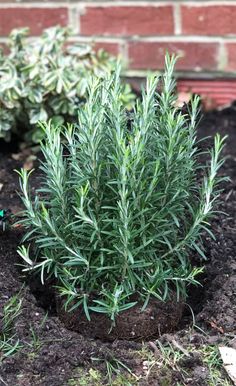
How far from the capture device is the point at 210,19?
324 cm

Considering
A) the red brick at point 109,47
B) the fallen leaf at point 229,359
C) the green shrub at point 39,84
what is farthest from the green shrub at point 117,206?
the red brick at point 109,47

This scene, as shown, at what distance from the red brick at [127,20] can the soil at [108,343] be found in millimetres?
1333

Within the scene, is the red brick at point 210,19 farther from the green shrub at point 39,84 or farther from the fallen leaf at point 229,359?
the fallen leaf at point 229,359

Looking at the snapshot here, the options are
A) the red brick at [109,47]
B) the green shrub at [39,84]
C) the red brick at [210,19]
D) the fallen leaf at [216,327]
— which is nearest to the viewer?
the fallen leaf at [216,327]

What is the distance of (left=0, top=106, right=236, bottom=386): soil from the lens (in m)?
1.78

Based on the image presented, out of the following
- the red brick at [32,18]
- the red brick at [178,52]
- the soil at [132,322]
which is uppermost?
the red brick at [32,18]

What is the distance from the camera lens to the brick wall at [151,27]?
3.25 meters

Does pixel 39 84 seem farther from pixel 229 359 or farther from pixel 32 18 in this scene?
pixel 229 359

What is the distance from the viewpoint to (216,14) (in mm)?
3229

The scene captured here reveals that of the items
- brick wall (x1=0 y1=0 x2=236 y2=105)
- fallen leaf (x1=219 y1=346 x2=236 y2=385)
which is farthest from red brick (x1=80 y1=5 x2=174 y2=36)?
fallen leaf (x1=219 y1=346 x2=236 y2=385)

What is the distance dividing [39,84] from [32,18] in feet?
2.49

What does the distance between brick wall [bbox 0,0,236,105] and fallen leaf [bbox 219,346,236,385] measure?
1778 millimetres

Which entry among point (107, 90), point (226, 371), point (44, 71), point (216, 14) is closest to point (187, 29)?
point (216, 14)

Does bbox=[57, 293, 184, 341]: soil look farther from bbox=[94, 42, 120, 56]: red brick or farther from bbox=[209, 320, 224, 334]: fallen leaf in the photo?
bbox=[94, 42, 120, 56]: red brick
